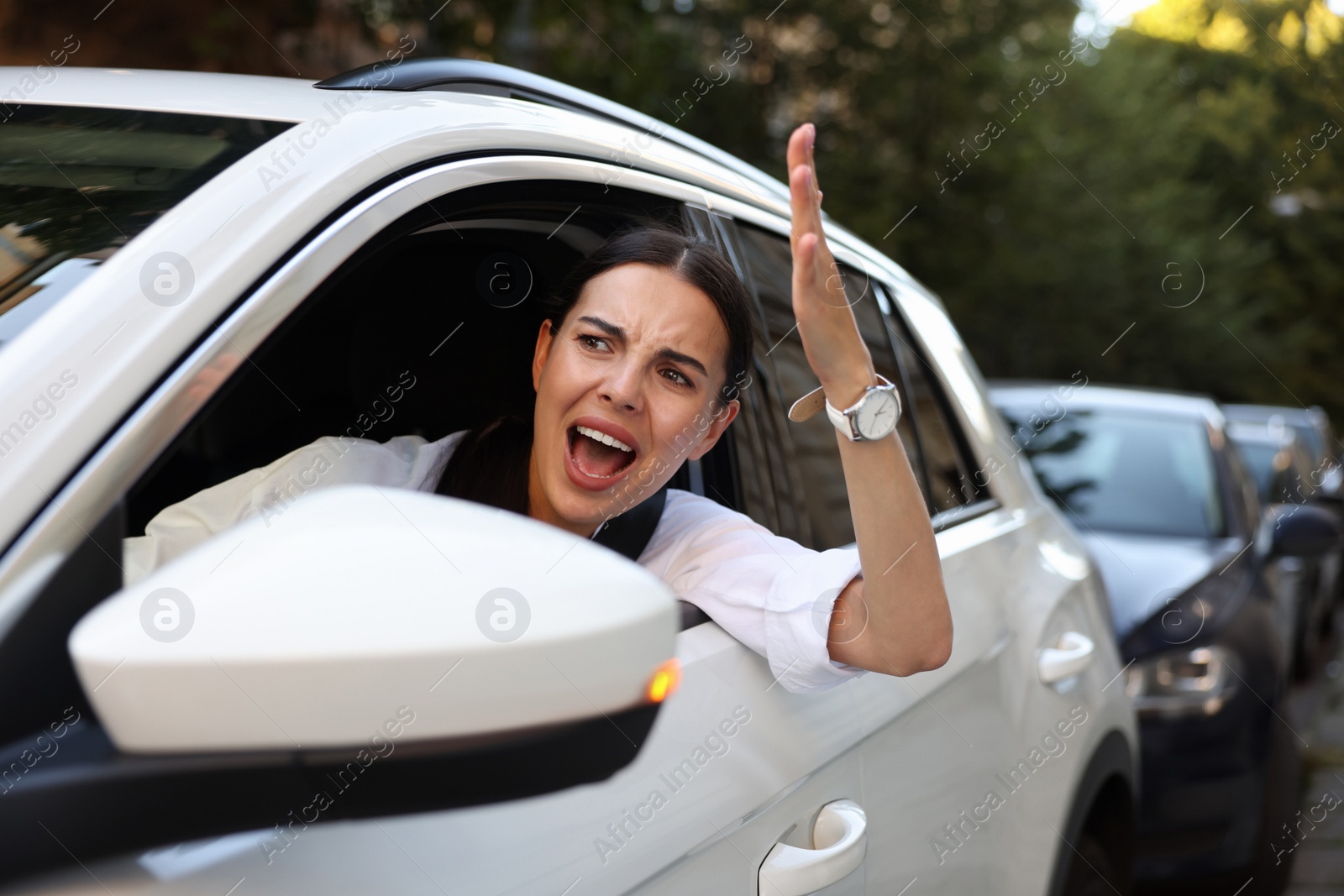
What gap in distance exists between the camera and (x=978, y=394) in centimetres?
311

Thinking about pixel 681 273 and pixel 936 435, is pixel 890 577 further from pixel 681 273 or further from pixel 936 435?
pixel 936 435

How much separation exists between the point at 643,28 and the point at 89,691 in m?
7.56

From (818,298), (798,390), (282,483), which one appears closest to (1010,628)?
(798,390)

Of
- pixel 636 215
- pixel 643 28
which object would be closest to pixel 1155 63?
pixel 643 28

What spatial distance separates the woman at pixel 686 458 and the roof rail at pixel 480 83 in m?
0.20

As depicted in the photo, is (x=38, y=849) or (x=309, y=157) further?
(x=309, y=157)

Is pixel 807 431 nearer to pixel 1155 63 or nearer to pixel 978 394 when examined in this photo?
pixel 978 394

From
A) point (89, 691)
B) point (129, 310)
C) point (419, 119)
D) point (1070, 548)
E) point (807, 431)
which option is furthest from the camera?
point (1070, 548)

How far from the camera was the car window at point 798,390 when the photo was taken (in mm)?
2057

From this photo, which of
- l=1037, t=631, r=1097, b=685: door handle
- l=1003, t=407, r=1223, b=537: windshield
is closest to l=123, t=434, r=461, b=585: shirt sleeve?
l=1037, t=631, r=1097, b=685: door handle

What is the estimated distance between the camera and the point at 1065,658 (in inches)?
104

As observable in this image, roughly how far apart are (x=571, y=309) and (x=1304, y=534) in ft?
14.9

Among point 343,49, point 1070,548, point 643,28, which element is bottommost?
point 1070,548

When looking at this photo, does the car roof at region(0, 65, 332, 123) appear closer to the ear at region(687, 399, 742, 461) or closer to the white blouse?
the white blouse
